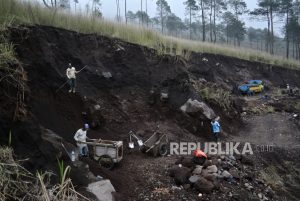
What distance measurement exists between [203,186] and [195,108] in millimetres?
5894

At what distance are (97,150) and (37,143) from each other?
2848 mm

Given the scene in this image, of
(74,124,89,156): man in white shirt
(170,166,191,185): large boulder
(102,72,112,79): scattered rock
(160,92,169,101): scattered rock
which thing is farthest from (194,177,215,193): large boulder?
(102,72,112,79): scattered rock

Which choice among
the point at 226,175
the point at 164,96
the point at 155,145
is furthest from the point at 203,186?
the point at 164,96

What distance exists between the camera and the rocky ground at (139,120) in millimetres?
7176

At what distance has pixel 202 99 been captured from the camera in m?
14.5

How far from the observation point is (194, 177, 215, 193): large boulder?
25.1 feet

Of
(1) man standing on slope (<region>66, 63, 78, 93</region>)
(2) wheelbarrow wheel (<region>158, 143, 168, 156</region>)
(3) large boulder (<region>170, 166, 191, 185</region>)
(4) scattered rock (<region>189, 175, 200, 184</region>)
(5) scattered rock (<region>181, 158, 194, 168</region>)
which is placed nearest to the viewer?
(4) scattered rock (<region>189, 175, 200, 184</region>)

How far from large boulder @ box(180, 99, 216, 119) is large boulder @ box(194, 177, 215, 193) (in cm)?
565

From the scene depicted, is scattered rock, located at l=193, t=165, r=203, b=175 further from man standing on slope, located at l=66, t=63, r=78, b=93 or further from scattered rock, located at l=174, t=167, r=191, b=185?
man standing on slope, located at l=66, t=63, r=78, b=93

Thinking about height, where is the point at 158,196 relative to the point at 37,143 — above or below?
below

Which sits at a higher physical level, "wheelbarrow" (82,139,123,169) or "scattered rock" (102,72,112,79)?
"scattered rock" (102,72,112,79)

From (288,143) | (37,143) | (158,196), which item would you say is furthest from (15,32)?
(288,143)

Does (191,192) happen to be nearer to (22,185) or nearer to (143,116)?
(22,185)

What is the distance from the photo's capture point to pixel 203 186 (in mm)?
7672
